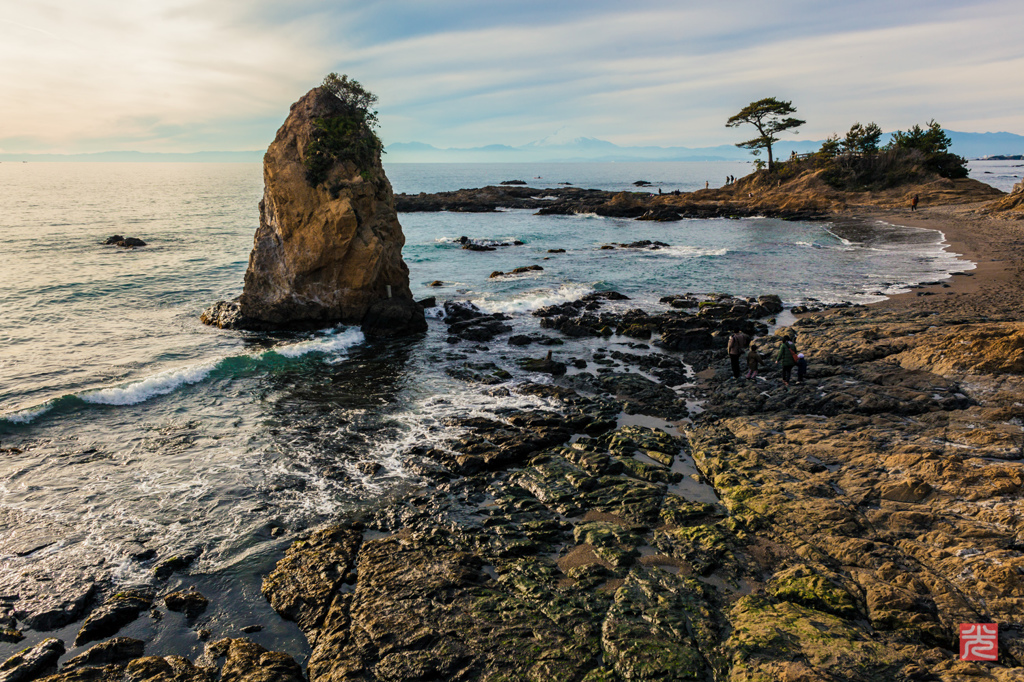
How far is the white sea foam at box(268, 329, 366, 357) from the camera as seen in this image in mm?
20797

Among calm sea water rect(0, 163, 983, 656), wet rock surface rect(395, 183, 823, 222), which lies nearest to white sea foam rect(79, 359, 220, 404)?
calm sea water rect(0, 163, 983, 656)

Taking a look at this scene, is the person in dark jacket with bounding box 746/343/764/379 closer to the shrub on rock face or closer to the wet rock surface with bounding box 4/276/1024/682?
the wet rock surface with bounding box 4/276/1024/682

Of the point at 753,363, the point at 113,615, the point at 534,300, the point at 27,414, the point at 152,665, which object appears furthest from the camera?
the point at 534,300

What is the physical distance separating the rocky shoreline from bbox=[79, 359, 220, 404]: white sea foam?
9954mm

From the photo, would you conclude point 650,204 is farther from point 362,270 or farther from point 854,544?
point 854,544

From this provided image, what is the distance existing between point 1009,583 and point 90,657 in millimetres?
13496

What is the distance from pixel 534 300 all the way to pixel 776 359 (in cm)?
1544

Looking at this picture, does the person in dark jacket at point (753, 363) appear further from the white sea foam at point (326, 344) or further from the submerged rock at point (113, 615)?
the submerged rock at point (113, 615)

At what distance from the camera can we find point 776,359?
15789 millimetres

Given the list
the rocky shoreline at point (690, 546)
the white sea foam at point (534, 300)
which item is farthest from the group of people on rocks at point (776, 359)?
the white sea foam at point (534, 300)

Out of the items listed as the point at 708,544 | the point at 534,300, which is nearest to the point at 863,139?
the point at 534,300

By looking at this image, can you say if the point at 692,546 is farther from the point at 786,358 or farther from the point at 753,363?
the point at 753,363

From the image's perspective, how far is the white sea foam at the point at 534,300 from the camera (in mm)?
28109

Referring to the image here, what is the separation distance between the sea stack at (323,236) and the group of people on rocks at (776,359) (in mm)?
13978
